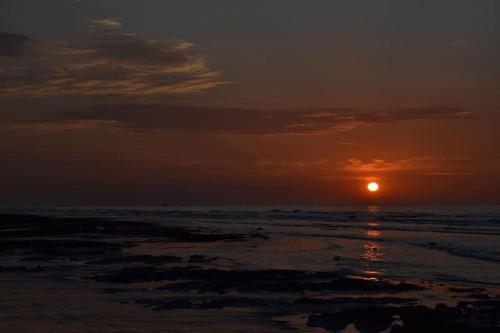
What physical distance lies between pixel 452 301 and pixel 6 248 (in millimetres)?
22429

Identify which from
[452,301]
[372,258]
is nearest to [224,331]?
[452,301]

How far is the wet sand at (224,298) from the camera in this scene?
1216 centimetres

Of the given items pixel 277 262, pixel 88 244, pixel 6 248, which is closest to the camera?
pixel 277 262

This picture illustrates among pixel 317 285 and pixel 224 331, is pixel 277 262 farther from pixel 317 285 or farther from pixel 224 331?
pixel 224 331

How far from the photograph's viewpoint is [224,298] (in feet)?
50.4

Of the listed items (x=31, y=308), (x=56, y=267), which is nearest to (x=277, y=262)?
(x=56, y=267)

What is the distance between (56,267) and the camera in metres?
22.1

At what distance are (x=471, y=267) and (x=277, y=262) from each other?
7.19 m

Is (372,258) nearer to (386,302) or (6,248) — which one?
(386,302)

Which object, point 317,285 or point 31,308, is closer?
point 31,308

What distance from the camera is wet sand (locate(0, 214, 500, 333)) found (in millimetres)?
12156

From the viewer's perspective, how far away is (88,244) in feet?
110

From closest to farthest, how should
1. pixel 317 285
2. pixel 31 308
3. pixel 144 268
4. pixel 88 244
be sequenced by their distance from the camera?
1. pixel 31 308
2. pixel 317 285
3. pixel 144 268
4. pixel 88 244

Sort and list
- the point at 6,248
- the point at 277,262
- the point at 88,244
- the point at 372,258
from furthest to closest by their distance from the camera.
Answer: the point at 88,244
the point at 6,248
the point at 372,258
the point at 277,262
